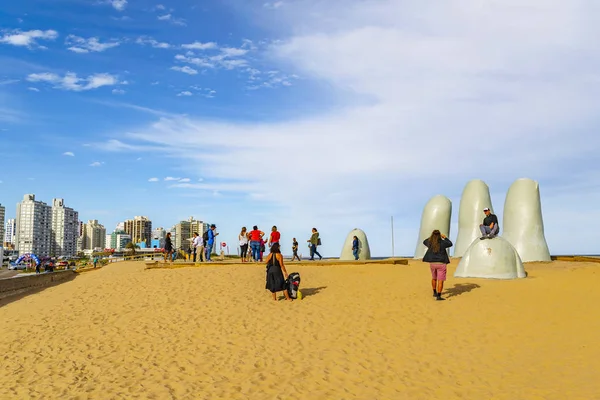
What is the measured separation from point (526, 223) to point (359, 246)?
9.13 metres

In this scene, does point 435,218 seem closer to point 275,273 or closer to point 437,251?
point 437,251

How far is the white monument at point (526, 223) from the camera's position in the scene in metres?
26.4

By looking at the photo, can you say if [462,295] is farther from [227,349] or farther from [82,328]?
[82,328]

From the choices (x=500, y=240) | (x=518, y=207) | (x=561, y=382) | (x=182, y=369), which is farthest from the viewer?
(x=518, y=207)

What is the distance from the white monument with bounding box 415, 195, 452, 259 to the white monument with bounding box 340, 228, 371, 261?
3.28m

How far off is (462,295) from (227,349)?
8.07 m

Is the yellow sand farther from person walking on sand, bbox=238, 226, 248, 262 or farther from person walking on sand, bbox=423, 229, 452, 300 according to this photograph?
person walking on sand, bbox=238, 226, 248, 262

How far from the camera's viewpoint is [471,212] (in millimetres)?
29203

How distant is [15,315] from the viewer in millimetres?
15266

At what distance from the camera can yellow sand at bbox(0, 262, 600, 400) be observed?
845cm

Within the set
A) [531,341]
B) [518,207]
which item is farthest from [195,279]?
[518,207]

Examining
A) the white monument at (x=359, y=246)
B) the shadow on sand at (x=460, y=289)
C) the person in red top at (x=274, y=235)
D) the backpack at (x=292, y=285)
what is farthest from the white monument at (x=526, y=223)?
the backpack at (x=292, y=285)

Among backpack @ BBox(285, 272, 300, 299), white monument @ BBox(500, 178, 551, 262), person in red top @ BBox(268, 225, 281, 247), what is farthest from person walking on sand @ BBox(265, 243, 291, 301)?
white monument @ BBox(500, 178, 551, 262)

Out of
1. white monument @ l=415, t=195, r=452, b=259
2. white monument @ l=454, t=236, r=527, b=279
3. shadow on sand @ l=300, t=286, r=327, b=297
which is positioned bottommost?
shadow on sand @ l=300, t=286, r=327, b=297
